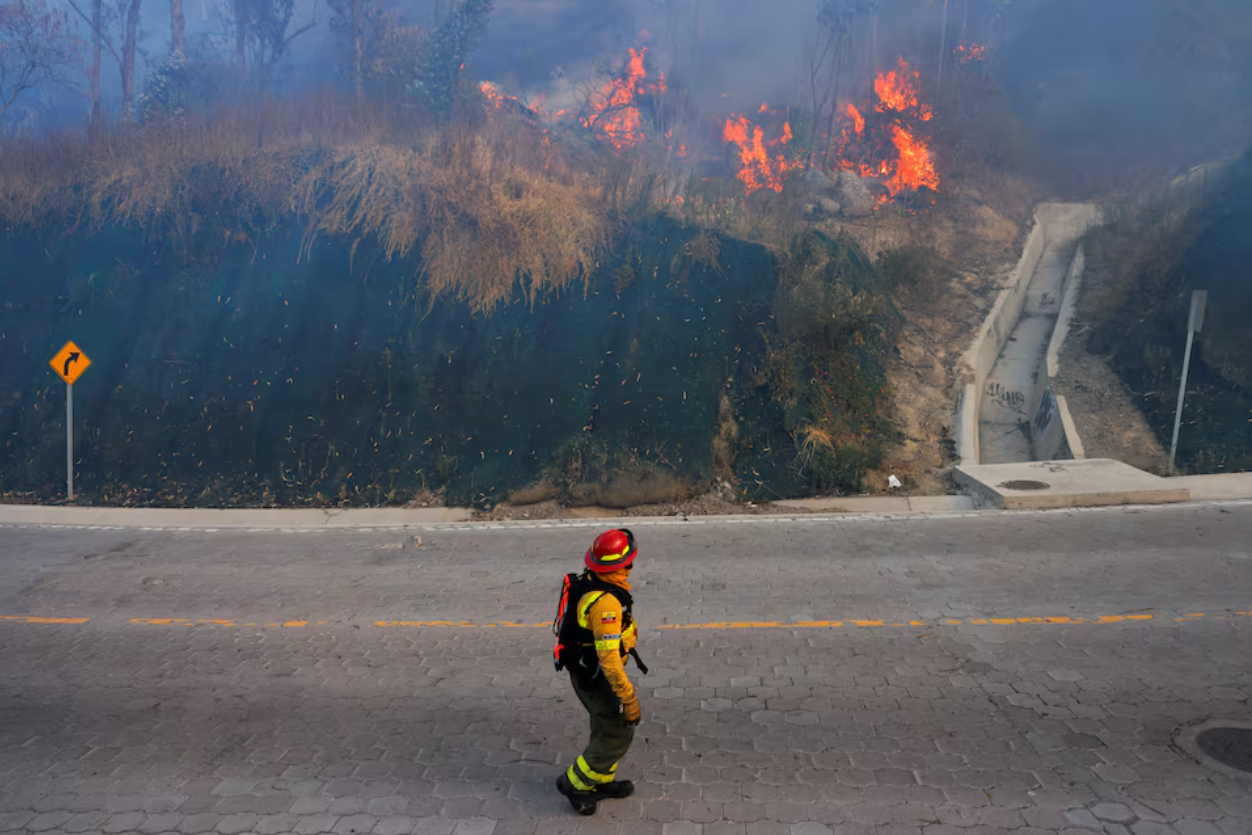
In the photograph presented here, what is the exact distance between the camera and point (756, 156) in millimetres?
30469

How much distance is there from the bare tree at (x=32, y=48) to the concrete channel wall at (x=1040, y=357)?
35.6m

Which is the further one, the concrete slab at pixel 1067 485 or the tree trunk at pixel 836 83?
the tree trunk at pixel 836 83

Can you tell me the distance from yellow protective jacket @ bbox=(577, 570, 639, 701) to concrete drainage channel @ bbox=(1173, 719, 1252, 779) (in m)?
3.55

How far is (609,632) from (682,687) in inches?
88.9

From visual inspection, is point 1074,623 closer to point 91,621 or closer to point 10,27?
point 91,621

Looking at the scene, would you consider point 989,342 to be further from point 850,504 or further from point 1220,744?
point 1220,744

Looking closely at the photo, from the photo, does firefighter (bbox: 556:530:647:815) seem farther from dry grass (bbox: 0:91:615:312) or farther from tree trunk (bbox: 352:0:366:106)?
tree trunk (bbox: 352:0:366:106)

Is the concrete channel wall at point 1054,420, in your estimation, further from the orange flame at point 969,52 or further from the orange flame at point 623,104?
the orange flame at point 969,52

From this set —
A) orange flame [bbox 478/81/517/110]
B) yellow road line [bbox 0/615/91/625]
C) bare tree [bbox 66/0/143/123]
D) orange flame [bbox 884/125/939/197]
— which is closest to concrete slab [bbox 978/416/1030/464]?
orange flame [bbox 884/125/939/197]

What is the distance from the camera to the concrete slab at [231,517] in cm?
1209

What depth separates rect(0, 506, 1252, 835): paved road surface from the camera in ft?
14.5

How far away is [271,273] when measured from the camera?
16469 millimetres

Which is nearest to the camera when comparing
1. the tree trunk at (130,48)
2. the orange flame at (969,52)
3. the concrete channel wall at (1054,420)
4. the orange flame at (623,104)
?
the concrete channel wall at (1054,420)

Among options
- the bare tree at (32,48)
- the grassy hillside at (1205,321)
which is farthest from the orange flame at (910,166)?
the bare tree at (32,48)
